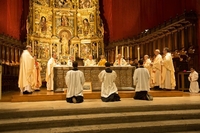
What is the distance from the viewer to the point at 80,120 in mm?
5625

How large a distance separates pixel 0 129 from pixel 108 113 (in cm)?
258

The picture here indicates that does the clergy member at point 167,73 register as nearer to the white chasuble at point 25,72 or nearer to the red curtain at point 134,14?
the red curtain at point 134,14

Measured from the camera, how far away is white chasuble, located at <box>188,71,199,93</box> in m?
10.8

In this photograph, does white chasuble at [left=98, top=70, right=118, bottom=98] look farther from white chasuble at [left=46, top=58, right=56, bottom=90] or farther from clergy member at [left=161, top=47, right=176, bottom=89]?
white chasuble at [left=46, top=58, right=56, bottom=90]

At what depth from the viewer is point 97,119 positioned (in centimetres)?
572

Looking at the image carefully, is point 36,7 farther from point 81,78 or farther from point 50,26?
point 81,78

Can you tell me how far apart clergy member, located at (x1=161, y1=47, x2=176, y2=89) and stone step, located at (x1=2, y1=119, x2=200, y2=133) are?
4216 mm

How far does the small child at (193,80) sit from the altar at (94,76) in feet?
9.32

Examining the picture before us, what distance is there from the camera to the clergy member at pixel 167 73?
388 inches

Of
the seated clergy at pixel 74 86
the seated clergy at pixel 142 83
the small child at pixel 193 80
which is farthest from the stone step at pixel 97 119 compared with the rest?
the small child at pixel 193 80

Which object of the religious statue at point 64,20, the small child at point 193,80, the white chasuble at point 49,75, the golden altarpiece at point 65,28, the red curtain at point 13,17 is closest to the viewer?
the small child at point 193,80

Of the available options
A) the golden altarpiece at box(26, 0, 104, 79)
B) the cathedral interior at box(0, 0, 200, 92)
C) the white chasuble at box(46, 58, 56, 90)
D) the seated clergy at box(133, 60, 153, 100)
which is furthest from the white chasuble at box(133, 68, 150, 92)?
the golden altarpiece at box(26, 0, 104, 79)

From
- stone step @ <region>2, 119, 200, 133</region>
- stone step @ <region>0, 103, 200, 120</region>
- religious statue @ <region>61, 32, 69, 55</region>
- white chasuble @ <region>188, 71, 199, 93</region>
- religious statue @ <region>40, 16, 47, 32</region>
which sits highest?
religious statue @ <region>40, 16, 47, 32</region>

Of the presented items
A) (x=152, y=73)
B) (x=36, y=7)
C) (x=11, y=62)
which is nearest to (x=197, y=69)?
(x=152, y=73)
